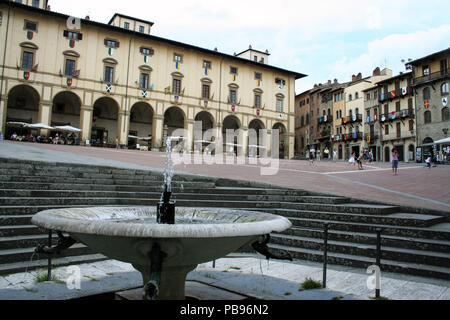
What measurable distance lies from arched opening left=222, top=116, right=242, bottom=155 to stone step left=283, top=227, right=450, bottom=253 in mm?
34231

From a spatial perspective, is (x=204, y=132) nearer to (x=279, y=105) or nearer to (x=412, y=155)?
(x=279, y=105)

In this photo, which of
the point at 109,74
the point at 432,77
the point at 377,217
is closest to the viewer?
the point at 377,217

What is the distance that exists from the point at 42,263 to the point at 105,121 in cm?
3503

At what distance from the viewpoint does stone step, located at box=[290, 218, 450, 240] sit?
5230 millimetres

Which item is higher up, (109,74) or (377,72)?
(377,72)

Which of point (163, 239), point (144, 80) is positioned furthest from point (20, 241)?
point (144, 80)

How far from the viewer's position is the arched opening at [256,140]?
143 feet

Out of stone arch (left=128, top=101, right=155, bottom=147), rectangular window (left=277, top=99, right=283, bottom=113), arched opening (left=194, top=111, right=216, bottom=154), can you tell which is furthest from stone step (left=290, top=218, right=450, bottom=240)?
rectangular window (left=277, top=99, right=283, bottom=113)

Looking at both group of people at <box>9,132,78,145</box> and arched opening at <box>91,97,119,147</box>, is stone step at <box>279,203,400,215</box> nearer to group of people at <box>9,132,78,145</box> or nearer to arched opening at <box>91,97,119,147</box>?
group of people at <box>9,132,78,145</box>

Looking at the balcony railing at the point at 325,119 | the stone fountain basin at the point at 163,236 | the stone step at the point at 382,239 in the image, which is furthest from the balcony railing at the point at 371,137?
the stone fountain basin at the point at 163,236

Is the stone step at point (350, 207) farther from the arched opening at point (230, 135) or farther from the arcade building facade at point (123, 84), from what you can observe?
the arched opening at point (230, 135)

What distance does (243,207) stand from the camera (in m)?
7.36
